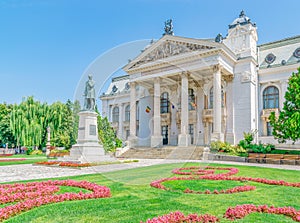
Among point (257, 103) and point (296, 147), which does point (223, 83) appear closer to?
point (257, 103)

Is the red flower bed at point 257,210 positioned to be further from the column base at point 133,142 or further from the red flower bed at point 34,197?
the column base at point 133,142

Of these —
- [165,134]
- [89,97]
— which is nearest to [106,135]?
[89,97]

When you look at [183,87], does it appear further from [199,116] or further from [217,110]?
[199,116]

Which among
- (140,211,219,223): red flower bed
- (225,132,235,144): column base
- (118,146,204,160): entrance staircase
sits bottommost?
(118,146,204,160): entrance staircase

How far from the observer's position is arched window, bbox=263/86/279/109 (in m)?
32.9

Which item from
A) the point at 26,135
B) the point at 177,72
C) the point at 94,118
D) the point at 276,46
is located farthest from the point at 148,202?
the point at 26,135

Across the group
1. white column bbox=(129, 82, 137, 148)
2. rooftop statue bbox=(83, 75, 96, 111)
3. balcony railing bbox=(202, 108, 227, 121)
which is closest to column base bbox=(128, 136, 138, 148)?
white column bbox=(129, 82, 137, 148)

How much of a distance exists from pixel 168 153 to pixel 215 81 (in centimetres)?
991

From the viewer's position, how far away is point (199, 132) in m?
34.6

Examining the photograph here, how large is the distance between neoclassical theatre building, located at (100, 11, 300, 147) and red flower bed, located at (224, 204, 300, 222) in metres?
22.3

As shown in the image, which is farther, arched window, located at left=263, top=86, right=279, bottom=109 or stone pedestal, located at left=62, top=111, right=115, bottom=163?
arched window, located at left=263, top=86, right=279, bottom=109

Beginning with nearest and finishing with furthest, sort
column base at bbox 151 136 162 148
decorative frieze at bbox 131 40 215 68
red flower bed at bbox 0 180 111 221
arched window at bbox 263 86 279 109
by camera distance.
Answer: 1. red flower bed at bbox 0 180 111 221
2. decorative frieze at bbox 131 40 215 68
3. column base at bbox 151 136 162 148
4. arched window at bbox 263 86 279 109

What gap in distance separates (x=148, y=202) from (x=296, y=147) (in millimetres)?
29494

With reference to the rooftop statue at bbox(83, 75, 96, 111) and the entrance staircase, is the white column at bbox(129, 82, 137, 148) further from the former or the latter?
the rooftop statue at bbox(83, 75, 96, 111)
